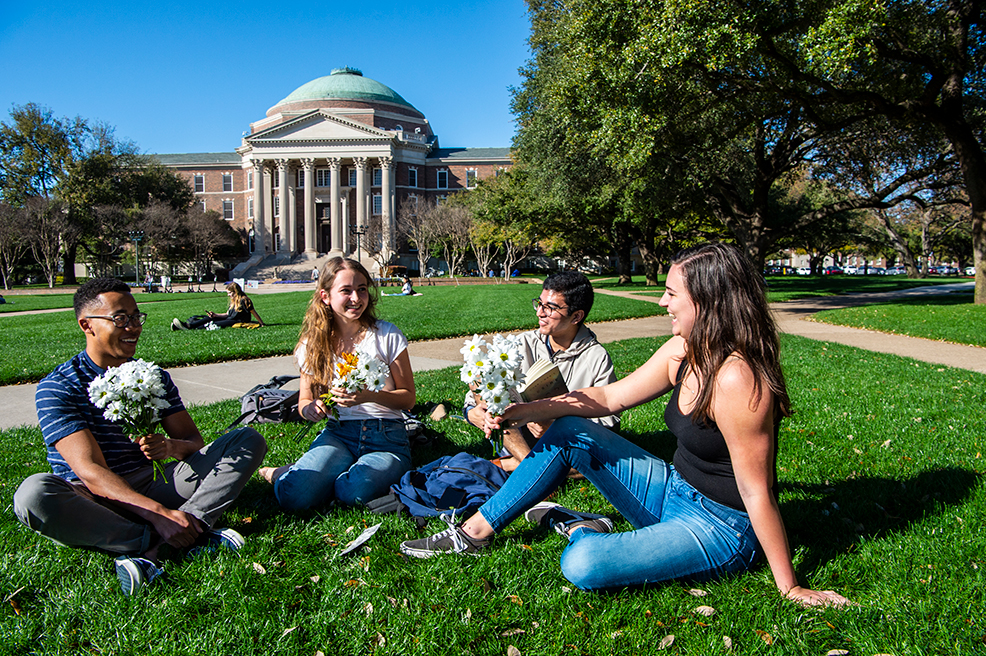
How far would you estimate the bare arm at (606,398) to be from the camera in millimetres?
2977

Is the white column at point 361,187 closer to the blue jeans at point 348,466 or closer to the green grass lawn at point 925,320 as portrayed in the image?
the green grass lawn at point 925,320

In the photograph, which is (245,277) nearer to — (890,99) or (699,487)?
(890,99)

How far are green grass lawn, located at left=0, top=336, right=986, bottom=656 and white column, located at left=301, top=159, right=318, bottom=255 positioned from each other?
226 feet

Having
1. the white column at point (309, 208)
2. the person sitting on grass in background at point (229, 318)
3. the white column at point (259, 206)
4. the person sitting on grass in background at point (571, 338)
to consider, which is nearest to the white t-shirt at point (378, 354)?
the person sitting on grass in background at point (571, 338)

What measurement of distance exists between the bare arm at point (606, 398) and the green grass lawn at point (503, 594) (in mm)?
709

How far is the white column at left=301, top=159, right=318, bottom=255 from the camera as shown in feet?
228

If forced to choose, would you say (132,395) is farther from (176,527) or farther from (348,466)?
(348,466)

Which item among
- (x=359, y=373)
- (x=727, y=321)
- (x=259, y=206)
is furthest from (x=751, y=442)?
(x=259, y=206)

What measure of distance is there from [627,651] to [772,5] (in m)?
14.7

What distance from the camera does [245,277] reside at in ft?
206

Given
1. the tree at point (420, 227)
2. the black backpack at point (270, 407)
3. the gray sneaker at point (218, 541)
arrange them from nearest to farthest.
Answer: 1. the gray sneaker at point (218, 541)
2. the black backpack at point (270, 407)
3. the tree at point (420, 227)

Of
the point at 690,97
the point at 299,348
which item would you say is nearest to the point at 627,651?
the point at 299,348

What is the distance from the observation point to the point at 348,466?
389 centimetres

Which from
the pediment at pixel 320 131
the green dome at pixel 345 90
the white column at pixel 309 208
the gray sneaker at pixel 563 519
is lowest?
the gray sneaker at pixel 563 519
